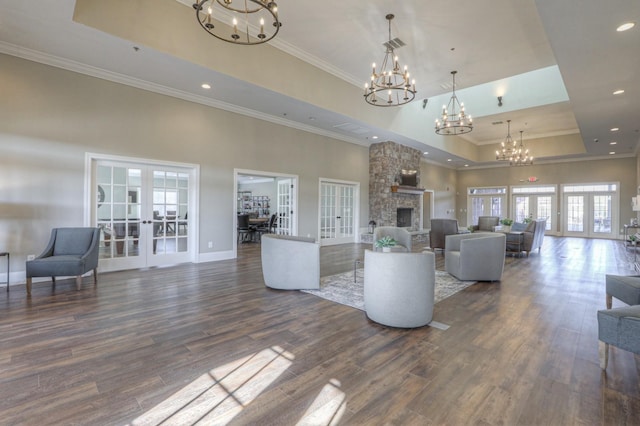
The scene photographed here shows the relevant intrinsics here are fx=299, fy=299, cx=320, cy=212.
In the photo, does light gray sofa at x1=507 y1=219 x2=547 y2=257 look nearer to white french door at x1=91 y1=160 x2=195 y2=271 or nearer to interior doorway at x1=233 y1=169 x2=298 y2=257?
interior doorway at x1=233 y1=169 x2=298 y2=257

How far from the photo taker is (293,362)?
2482 mm

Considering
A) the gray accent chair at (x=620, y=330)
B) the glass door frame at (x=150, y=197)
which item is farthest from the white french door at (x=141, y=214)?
the gray accent chair at (x=620, y=330)

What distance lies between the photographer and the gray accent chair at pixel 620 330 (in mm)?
2129

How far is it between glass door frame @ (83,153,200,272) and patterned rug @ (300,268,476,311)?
10.4ft

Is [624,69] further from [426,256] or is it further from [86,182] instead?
[86,182]

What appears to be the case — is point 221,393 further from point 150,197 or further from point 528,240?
point 528,240

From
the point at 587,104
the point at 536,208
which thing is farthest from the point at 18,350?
the point at 536,208

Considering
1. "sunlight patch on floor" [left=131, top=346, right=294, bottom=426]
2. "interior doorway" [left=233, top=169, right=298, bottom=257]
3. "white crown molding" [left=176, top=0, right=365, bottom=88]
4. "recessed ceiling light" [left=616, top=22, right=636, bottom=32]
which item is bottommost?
"sunlight patch on floor" [left=131, top=346, right=294, bottom=426]

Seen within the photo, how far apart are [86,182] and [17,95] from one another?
1522mm

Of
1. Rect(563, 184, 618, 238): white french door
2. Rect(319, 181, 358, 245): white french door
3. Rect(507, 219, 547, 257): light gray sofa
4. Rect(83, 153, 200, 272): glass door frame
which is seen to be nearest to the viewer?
Rect(83, 153, 200, 272): glass door frame

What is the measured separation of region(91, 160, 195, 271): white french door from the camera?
18.2ft

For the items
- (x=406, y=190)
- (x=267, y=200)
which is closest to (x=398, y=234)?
(x=406, y=190)

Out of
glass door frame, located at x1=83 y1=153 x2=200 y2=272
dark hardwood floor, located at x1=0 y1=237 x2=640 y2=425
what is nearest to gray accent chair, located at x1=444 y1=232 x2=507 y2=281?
dark hardwood floor, located at x1=0 y1=237 x2=640 y2=425

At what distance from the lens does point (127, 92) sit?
5523mm
